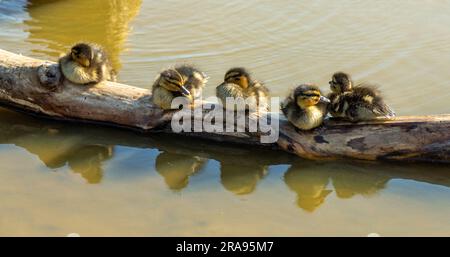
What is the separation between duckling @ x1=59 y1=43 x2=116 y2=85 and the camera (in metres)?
5.92

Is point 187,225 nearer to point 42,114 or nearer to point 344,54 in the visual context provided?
point 42,114

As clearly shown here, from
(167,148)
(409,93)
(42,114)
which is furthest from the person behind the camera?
(409,93)

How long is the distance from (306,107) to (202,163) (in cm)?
102

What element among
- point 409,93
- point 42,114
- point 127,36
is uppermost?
point 127,36

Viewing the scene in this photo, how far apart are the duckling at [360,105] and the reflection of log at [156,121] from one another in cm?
8

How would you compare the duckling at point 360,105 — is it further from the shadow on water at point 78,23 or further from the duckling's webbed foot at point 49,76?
the shadow on water at point 78,23

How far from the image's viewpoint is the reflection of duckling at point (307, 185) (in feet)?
16.5

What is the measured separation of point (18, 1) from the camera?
382 inches

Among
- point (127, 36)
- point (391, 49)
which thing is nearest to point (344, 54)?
point (391, 49)

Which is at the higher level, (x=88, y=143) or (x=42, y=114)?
(x=42, y=114)

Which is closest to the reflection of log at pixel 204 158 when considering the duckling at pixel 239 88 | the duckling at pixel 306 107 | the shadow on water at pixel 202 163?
the shadow on water at pixel 202 163

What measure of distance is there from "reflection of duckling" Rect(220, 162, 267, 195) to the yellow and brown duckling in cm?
72

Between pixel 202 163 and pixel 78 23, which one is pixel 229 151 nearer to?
pixel 202 163
